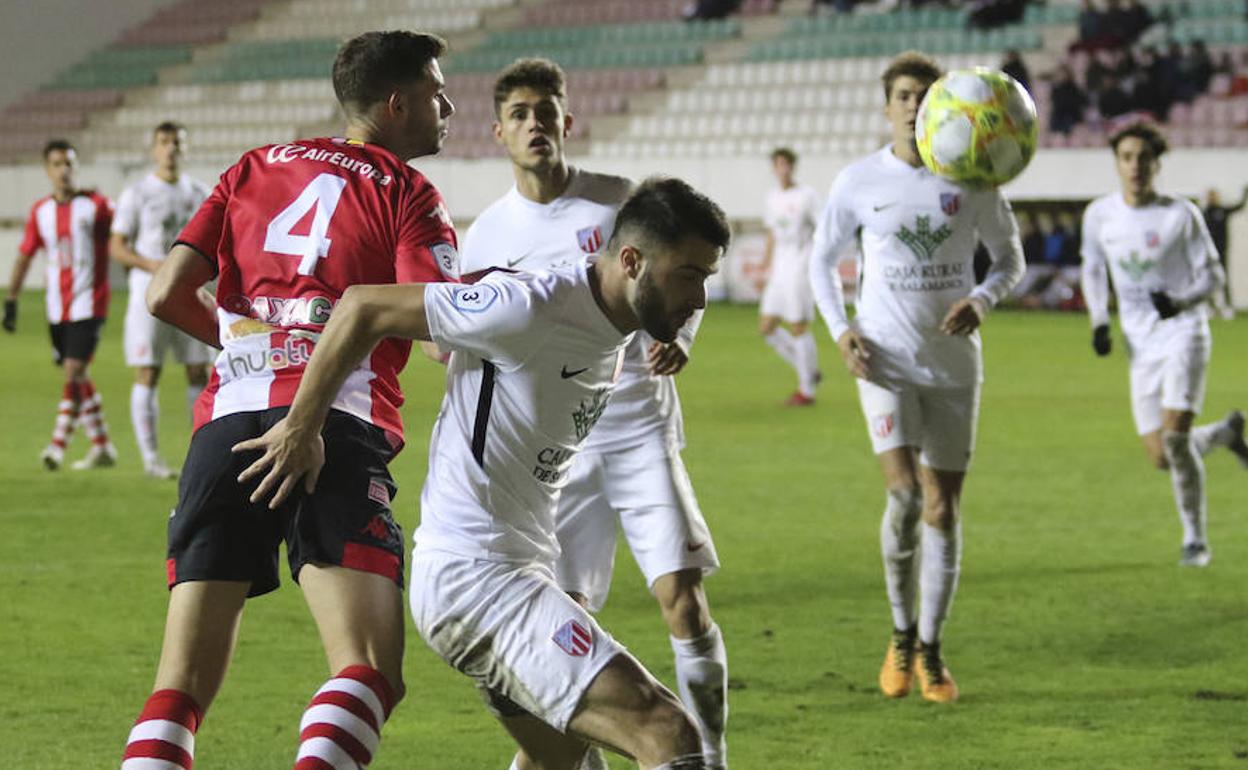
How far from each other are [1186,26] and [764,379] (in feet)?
51.9

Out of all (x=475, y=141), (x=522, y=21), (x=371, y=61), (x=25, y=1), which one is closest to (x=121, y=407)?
(x=371, y=61)

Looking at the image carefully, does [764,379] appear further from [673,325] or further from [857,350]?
[673,325]

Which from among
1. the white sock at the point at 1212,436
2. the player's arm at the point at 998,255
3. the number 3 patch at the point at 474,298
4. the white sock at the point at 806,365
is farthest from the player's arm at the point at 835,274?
the white sock at the point at 806,365

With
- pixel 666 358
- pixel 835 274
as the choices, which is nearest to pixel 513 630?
pixel 666 358

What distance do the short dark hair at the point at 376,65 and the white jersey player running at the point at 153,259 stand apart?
7249 mm

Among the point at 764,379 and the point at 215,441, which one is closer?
the point at 215,441

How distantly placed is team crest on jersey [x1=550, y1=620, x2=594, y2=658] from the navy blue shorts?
1.31ft

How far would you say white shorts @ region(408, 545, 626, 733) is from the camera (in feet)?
11.5

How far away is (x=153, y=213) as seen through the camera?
11.8 metres

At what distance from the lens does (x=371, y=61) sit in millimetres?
4105

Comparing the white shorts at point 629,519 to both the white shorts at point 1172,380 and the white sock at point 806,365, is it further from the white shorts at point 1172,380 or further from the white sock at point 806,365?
the white sock at point 806,365

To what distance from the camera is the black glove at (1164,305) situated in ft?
29.5

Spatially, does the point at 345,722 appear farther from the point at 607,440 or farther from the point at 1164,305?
the point at 1164,305

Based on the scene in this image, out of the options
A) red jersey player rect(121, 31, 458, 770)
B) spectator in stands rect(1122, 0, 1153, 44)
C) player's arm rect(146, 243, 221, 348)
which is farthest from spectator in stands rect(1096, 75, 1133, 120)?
player's arm rect(146, 243, 221, 348)
